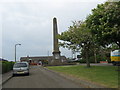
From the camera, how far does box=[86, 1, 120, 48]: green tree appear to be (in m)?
14.6

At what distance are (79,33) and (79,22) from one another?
3.17 m

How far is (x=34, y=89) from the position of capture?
11.5 m

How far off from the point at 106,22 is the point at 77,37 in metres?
11.7

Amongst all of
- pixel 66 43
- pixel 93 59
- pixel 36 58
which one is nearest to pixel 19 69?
pixel 66 43

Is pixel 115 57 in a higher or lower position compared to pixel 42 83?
higher

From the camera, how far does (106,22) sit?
15.5 meters

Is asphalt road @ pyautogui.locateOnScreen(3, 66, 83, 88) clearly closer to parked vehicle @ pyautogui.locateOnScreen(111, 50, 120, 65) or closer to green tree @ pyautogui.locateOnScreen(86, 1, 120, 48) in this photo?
green tree @ pyautogui.locateOnScreen(86, 1, 120, 48)

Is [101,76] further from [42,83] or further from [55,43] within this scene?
[55,43]

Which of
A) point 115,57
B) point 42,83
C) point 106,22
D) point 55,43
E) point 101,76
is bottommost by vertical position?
point 42,83

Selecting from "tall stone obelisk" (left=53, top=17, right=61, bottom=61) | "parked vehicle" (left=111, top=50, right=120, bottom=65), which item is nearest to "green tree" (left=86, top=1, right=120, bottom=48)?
"parked vehicle" (left=111, top=50, right=120, bottom=65)

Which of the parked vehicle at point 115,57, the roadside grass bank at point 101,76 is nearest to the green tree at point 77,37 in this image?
the roadside grass bank at point 101,76

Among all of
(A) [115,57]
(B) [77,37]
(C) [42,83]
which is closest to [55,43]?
(A) [115,57]

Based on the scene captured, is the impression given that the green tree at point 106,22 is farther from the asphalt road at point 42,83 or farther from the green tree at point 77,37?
the green tree at point 77,37

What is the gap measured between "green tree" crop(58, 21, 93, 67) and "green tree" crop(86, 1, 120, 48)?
27.4 feet
